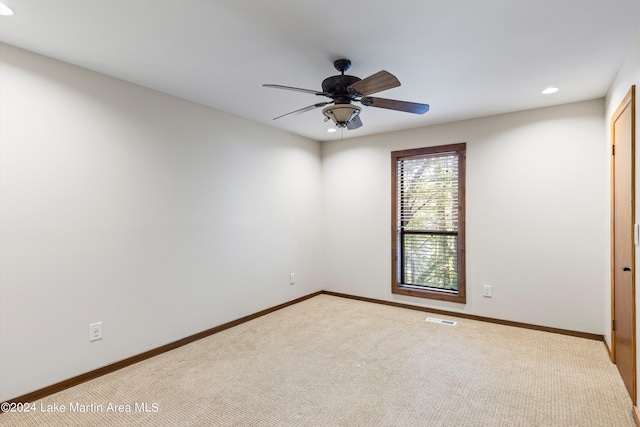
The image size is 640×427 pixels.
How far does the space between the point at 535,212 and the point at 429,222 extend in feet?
3.84

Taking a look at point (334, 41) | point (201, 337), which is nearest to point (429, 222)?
point (334, 41)

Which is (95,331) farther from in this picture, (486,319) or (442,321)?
(486,319)

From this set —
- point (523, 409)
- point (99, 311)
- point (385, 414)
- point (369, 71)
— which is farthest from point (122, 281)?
point (523, 409)

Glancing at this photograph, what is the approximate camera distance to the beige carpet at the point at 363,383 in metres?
2.08

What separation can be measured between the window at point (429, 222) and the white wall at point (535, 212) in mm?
101

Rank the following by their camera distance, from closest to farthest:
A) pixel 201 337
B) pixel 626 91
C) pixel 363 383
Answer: pixel 626 91 → pixel 363 383 → pixel 201 337

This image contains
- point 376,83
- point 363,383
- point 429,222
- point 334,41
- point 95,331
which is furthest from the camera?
point 429,222

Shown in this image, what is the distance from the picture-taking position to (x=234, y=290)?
12.5ft

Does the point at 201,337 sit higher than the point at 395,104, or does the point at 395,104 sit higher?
the point at 395,104

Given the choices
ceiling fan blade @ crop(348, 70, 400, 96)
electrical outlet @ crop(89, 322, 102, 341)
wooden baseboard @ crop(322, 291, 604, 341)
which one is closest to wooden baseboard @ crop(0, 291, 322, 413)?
electrical outlet @ crop(89, 322, 102, 341)

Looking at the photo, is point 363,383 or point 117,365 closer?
point 363,383

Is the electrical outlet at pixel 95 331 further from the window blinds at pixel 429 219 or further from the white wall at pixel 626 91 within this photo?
the white wall at pixel 626 91

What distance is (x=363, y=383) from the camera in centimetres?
248

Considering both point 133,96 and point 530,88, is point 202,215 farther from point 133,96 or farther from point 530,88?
point 530,88
